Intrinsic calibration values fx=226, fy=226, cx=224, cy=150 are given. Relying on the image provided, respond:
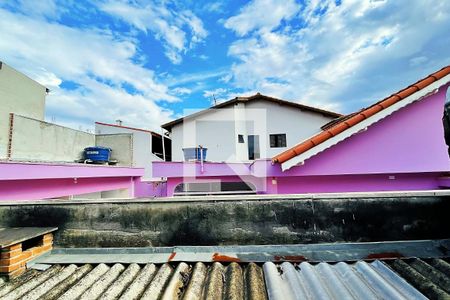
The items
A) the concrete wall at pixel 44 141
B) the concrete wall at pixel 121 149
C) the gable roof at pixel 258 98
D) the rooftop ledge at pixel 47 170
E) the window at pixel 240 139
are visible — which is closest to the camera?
the rooftop ledge at pixel 47 170

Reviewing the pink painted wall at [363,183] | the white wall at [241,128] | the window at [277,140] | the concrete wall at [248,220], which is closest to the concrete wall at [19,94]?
the white wall at [241,128]

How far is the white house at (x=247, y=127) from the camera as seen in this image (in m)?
15.4

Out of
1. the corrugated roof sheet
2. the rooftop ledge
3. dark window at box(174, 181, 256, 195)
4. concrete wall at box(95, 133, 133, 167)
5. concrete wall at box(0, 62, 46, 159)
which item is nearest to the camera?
the corrugated roof sheet

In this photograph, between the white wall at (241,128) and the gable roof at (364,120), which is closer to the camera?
the gable roof at (364,120)

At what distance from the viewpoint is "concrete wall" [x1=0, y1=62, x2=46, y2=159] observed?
410 inches

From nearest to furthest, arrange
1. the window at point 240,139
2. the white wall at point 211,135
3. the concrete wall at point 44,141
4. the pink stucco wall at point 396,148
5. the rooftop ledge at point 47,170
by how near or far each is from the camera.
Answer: the pink stucco wall at point 396,148, the rooftop ledge at point 47,170, the concrete wall at point 44,141, the white wall at point 211,135, the window at point 240,139

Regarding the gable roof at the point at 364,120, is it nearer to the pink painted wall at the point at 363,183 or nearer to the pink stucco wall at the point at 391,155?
the pink stucco wall at the point at 391,155

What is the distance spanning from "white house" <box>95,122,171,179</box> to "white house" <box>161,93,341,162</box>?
2.49 meters

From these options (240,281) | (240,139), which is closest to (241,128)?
(240,139)

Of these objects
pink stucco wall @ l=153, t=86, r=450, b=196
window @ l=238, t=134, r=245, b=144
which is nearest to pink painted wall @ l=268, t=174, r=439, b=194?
pink stucco wall @ l=153, t=86, r=450, b=196

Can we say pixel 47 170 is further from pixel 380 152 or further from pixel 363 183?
pixel 380 152

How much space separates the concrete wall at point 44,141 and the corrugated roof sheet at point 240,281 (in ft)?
28.5

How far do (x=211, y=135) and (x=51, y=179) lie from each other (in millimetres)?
9619

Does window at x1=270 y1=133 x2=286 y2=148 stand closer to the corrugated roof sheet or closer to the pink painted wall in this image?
the pink painted wall
